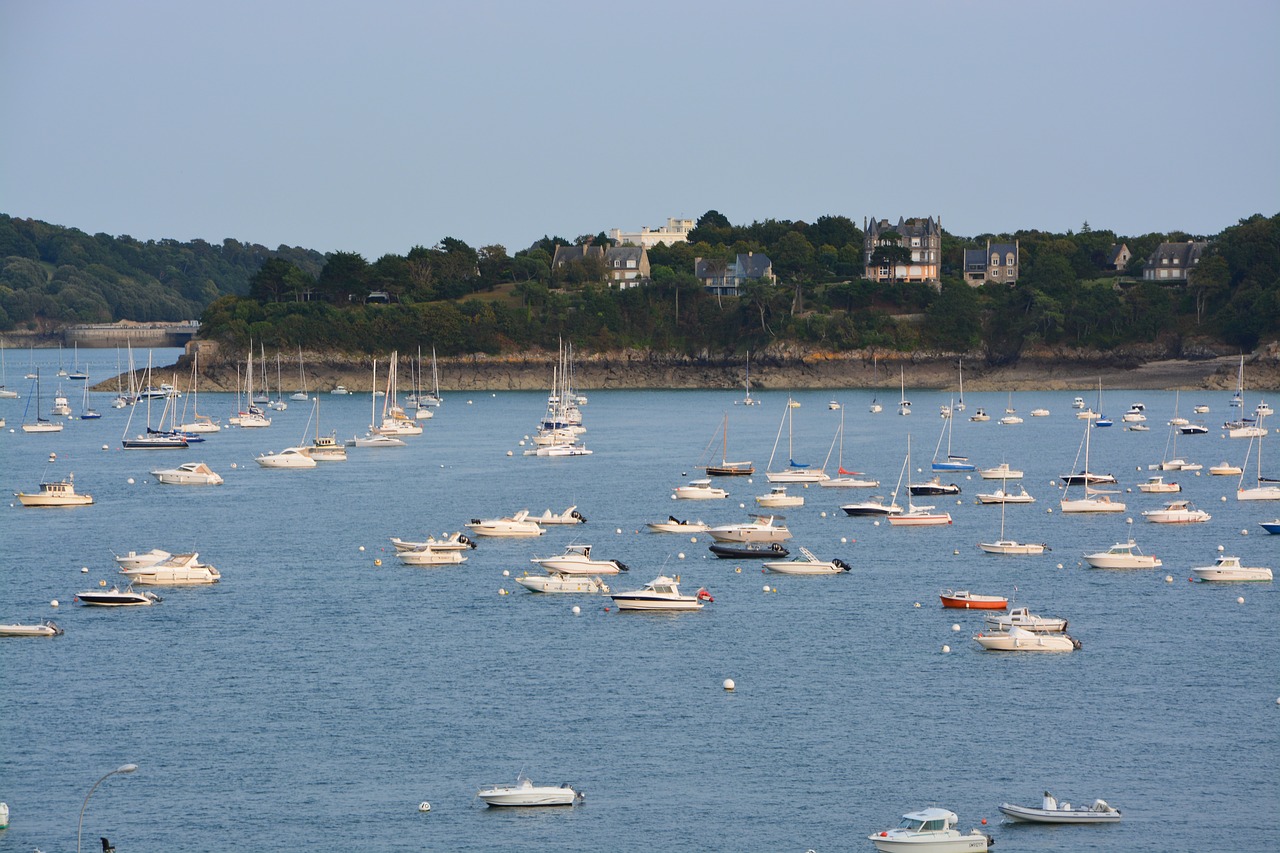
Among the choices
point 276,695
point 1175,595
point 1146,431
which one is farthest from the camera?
point 1146,431

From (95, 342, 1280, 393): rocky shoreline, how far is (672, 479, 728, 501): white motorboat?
102433mm

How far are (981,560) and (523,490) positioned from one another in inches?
1297

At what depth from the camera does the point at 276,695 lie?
4750cm


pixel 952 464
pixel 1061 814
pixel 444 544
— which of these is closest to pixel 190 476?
pixel 444 544

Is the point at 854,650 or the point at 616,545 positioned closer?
the point at 854,650

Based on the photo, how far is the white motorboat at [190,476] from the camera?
97375 millimetres

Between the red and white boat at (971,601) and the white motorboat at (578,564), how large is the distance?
12.9m

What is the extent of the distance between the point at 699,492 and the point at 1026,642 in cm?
3740

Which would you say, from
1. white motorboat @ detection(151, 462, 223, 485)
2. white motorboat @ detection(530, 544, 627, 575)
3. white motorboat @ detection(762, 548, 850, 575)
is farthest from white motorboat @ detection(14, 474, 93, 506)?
white motorboat @ detection(762, 548, 850, 575)

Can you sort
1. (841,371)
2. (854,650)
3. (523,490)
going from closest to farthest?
(854,650) → (523,490) → (841,371)

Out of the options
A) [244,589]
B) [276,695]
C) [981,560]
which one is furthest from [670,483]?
[276,695]

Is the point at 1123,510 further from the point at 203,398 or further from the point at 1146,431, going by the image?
the point at 203,398

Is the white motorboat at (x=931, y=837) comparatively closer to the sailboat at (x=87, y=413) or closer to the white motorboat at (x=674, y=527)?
the white motorboat at (x=674, y=527)

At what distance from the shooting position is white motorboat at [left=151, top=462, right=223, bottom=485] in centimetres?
9738
